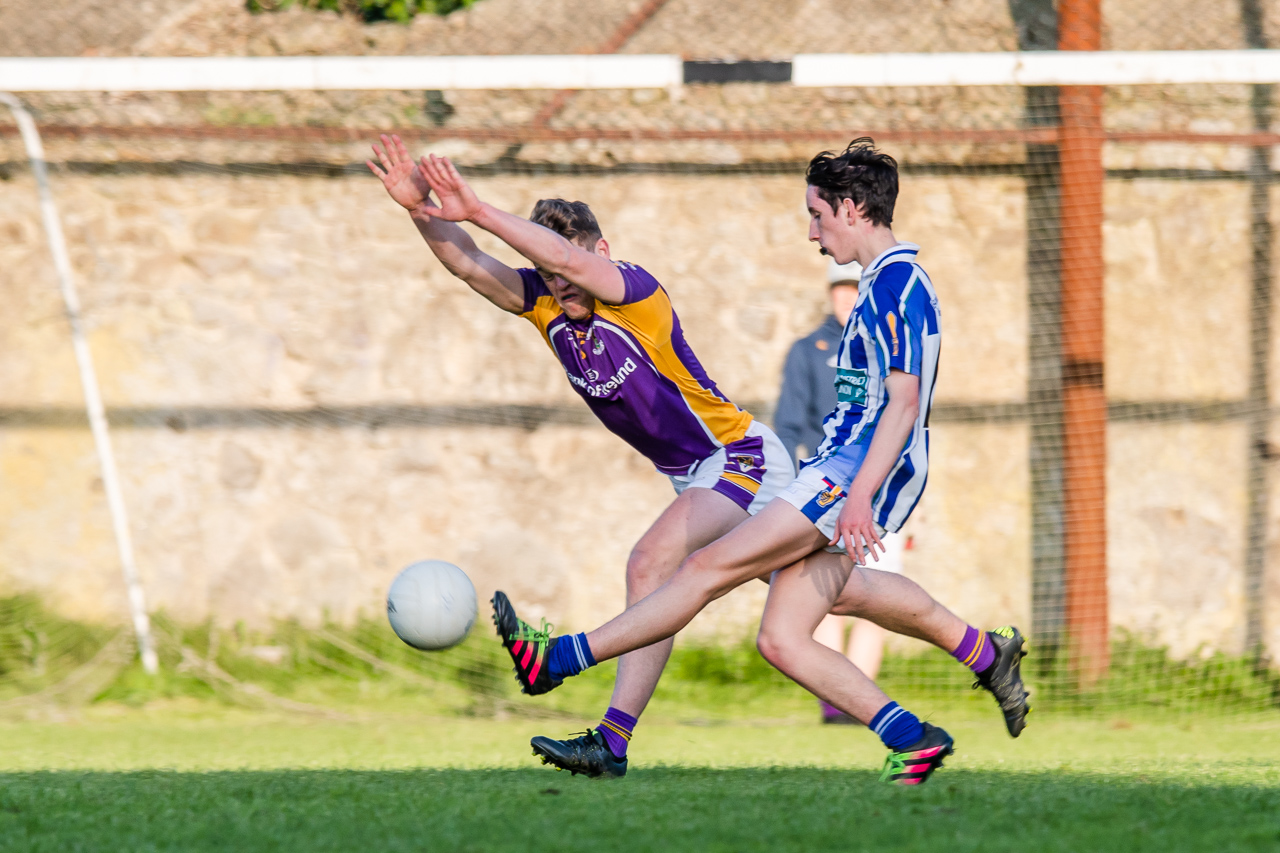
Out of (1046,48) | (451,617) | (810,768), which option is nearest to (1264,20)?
(1046,48)

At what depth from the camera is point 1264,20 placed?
7297mm

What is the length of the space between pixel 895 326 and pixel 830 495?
1.55ft

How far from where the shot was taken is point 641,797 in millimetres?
3119

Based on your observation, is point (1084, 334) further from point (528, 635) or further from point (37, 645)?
point (37, 645)

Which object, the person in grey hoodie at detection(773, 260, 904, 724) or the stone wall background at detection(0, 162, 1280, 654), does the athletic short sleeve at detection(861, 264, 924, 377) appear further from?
the stone wall background at detection(0, 162, 1280, 654)

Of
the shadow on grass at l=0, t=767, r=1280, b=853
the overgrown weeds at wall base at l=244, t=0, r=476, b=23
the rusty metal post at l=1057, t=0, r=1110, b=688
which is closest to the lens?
the shadow on grass at l=0, t=767, r=1280, b=853

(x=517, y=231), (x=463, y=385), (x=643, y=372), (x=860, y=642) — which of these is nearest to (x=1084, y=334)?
(x=860, y=642)

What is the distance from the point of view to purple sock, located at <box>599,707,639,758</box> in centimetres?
372

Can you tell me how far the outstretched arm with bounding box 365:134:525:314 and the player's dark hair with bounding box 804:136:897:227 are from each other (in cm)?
97

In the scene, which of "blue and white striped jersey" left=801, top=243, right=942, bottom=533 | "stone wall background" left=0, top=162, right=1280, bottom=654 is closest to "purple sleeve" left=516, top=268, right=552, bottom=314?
"blue and white striped jersey" left=801, top=243, right=942, bottom=533

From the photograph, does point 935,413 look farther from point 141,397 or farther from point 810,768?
point 141,397

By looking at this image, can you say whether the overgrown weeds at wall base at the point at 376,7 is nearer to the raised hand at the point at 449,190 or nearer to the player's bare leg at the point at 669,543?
the raised hand at the point at 449,190

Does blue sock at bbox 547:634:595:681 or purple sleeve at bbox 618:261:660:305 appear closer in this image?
blue sock at bbox 547:634:595:681

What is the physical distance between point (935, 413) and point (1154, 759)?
2.79m
